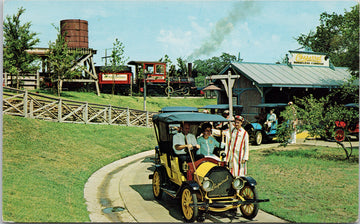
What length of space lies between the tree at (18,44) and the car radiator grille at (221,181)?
22.6m

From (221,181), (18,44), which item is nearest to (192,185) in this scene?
(221,181)

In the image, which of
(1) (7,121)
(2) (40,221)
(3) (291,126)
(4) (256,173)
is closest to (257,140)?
(3) (291,126)

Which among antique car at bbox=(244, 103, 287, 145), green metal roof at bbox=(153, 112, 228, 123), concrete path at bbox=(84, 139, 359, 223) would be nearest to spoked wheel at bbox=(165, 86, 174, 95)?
antique car at bbox=(244, 103, 287, 145)

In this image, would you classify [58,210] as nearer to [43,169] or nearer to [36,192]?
[36,192]

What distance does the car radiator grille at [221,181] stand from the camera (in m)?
7.59

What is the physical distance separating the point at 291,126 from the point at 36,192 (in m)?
12.1

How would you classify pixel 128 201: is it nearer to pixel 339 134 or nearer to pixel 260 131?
pixel 339 134

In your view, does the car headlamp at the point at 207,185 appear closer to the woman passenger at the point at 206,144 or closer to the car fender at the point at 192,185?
the car fender at the point at 192,185

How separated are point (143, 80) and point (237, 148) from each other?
3491cm

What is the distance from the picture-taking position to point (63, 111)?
2128 cm

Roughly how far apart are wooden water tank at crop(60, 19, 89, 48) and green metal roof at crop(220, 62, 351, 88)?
18.0 meters

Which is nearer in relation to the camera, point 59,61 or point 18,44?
point 18,44

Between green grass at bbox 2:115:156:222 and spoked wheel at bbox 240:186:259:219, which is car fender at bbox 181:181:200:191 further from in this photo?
green grass at bbox 2:115:156:222

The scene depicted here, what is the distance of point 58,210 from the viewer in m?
7.93
